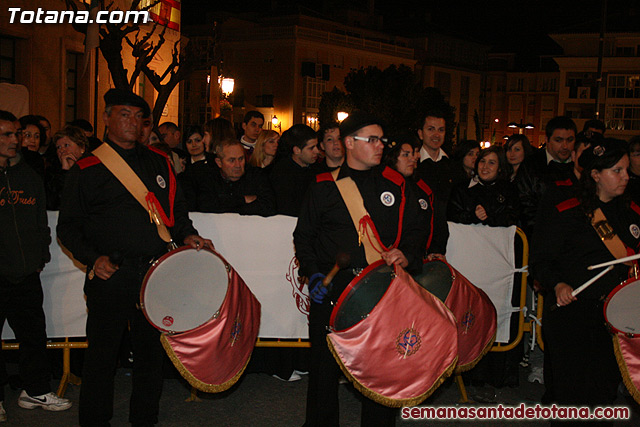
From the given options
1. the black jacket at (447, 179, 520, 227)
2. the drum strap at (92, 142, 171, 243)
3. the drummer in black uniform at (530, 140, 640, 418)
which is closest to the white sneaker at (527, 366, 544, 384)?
the black jacket at (447, 179, 520, 227)

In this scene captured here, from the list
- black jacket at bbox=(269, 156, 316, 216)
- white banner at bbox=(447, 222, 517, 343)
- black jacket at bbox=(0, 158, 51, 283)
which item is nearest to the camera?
black jacket at bbox=(0, 158, 51, 283)

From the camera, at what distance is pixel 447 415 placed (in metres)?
5.35

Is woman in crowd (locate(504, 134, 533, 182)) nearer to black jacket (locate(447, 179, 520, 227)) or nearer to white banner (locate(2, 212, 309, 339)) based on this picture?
black jacket (locate(447, 179, 520, 227))

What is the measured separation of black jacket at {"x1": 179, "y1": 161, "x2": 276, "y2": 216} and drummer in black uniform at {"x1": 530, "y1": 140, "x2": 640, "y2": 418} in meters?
2.75

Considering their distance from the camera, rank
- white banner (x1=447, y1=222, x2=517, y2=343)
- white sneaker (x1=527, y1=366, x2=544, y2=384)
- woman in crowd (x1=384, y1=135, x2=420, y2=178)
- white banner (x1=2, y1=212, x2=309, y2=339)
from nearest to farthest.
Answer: woman in crowd (x1=384, y1=135, x2=420, y2=178)
white banner (x1=2, y1=212, x2=309, y2=339)
white banner (x1=447, y1=222, x2=517, y2=343)
white sneaker (x1=527, y1=366, x2=544, y2=384)

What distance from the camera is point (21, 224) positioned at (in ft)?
16.9

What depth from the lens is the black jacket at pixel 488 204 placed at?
20.9 feet

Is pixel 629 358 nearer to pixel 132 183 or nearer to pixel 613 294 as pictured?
pixel 613 294

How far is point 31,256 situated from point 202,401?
1859mm

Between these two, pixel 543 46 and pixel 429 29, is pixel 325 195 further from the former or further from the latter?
pixel 543 46

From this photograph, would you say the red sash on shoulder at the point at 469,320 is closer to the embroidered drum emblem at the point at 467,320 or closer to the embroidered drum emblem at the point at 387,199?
the embroidered drum emblem at the point at 467,320

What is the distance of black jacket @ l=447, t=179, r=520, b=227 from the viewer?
6.36 meters

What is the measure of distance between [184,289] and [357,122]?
1610 mm

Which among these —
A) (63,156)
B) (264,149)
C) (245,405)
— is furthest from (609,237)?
(63,156)
